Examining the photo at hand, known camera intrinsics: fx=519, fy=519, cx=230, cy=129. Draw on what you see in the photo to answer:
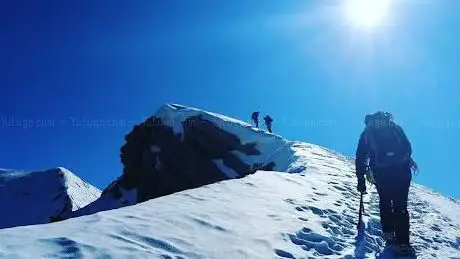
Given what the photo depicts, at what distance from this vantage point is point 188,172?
48688mm

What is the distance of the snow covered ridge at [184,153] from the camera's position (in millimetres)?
43531

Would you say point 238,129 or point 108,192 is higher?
point 238,129

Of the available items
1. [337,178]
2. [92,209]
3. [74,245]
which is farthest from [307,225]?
[92,209]

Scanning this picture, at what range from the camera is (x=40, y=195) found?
117625mm

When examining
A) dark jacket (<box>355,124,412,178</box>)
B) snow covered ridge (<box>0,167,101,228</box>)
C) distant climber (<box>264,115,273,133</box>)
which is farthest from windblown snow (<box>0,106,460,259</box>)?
snow covered ridge (<box>0,167,101,228</box>)

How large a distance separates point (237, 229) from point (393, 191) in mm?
4058

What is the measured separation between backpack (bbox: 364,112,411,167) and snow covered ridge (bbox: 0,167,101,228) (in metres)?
88.4

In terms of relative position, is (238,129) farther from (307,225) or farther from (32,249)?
(32,249)

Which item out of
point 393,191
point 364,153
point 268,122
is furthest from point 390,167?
point 268,122

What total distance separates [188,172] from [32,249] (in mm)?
41416

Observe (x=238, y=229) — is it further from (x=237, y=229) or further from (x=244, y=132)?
(x=244, y=132)

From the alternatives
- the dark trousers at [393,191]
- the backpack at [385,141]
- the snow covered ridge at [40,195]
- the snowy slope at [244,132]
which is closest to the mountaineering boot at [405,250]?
the dark trousers at [393,191]

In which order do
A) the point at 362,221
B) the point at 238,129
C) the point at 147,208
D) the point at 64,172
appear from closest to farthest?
the point at 147,208 < the point at 362,221 < the point at 238,129 < the point at 64,172

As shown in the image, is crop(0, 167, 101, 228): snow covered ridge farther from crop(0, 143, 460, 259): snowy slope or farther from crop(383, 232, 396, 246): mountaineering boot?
crop(383, 232, 396, 246): mountaineering boot
